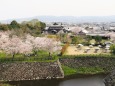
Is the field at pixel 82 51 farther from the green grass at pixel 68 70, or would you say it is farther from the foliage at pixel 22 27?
the foliage at pixel 22 27

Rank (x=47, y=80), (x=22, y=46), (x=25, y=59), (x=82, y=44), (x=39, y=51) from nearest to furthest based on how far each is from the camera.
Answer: (x=47, y=80) → (x=25, y=59) → (x=22, y=46) → (x=39, y=51) → (x=82, y=44)

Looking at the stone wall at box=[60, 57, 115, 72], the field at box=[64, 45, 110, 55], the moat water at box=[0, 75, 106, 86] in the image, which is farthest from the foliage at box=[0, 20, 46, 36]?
the moat water at box=[0, 75, 106, 86]

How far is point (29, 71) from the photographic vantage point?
3089 centimetres

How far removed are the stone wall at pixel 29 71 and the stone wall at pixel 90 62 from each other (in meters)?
2.06

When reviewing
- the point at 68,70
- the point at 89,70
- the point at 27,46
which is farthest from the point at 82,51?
the point at 27,46

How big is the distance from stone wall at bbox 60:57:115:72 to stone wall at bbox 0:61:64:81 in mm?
2059

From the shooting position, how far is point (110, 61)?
34.0m

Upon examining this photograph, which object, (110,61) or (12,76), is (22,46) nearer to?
(12,76)

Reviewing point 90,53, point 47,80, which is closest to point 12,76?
point 47,80

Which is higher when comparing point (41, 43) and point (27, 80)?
point (41, 43)

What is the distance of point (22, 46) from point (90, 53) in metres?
9.35

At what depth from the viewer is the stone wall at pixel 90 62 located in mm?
33469

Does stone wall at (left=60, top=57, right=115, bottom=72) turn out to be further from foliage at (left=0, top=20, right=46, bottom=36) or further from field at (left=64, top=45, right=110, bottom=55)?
foliage at (left=0, top=20, right=46, bottom=36)

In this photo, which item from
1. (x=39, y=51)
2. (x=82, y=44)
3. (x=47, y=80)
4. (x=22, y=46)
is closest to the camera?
(x=47, y=80)
